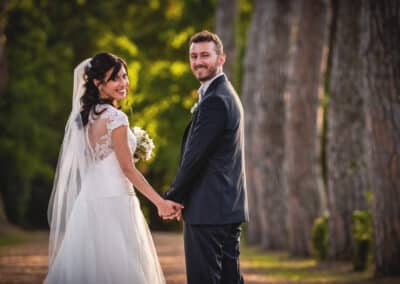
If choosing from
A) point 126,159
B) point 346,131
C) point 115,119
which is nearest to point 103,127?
point 115,119

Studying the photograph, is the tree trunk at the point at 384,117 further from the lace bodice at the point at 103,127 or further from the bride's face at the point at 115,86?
the lace bodice at the point at 103,127

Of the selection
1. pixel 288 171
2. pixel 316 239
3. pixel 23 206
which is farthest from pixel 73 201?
pixel 23 206

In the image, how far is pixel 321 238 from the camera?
16438 mm

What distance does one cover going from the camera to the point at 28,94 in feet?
99.3

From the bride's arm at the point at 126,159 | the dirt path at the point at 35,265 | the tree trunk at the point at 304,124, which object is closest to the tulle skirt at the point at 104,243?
the bride's arm at the point at 126,159

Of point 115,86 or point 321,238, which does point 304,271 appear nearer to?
point 321,238

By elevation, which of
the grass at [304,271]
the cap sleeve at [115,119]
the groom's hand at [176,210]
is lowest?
the grass at [304,271]

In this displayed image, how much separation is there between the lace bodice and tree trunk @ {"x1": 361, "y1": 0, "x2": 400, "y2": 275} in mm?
5275

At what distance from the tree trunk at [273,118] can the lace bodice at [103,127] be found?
14195mm

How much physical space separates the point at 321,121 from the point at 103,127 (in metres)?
12.9

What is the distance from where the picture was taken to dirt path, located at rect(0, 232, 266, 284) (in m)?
12.4

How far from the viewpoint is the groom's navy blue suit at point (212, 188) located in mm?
6637

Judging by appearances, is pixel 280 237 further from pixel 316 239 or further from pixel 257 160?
pixel 316 239

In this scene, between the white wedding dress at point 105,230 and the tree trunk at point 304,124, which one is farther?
the tree trunk at point 304,124
